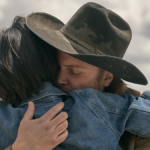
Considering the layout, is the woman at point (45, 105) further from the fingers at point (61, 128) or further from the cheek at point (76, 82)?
the cheek at point (76, 82)

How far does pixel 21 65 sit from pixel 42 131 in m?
0.66

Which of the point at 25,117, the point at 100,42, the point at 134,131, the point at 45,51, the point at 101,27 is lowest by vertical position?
the point at 134,131

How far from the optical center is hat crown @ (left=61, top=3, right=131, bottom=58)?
2.14 m

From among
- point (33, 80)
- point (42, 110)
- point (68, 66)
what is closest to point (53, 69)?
point (68, 66)

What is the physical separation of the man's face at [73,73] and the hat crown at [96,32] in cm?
20

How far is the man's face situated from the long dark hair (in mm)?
132

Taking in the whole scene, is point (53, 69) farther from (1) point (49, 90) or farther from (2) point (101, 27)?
(2) point (101, 27)

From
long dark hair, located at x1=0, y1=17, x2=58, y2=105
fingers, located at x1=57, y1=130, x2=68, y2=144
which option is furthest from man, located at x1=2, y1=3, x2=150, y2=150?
fingers, located at x1=57, y1=130, x2=68, y2=144

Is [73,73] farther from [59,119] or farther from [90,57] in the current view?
[59,119]

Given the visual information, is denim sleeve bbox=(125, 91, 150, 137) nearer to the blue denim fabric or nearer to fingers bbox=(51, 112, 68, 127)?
the blue denim fabric

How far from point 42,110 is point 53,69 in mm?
525

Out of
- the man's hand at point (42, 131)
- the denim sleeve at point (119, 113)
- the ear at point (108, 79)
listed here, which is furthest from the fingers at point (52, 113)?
the ear at point (108, 79)

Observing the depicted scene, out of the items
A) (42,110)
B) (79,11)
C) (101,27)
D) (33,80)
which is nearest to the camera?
(42,110)

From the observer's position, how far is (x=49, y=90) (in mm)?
1921
